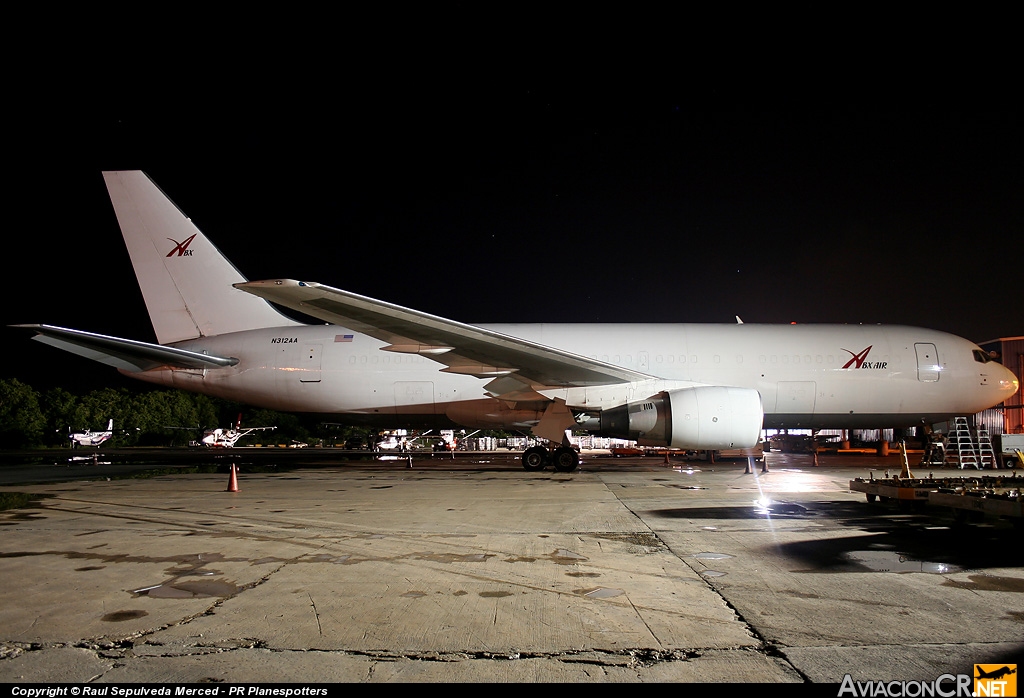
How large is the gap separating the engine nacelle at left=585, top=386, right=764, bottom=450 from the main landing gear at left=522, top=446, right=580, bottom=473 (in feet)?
10.4

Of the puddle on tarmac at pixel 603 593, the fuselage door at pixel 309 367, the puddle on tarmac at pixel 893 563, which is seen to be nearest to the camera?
the puddle on tarmac at pixel 603 593

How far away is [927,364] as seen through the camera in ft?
54.0

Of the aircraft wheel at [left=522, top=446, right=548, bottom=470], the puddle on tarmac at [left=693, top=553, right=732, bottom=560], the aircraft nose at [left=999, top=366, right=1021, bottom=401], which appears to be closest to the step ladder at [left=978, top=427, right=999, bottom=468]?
the aircraft nose at [left=999, top=366, right=1021, bottom=401]

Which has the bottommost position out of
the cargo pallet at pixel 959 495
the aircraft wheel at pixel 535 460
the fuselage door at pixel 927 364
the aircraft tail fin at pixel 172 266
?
the cargo pallet at pixel 959 495

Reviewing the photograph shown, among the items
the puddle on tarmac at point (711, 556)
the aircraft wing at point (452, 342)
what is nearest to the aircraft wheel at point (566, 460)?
the aircraft wing at point (452, 342)

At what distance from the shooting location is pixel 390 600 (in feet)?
14.5

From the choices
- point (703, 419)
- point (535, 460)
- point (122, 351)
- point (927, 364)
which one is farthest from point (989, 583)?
point (122, 351)

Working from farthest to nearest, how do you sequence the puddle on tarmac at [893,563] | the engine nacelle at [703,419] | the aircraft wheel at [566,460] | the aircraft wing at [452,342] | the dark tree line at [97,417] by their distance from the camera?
1. the dark tree line at [97,417]
2. the aircraft wheel at [566,460]
3. the engine nacelle at [703,419]
4. the aircraft wing at [452,342]
5. the puddle on tarmac at [893,563]

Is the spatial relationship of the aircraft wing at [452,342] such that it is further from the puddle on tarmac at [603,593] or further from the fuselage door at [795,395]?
the puddle on tarmac at [603,593]

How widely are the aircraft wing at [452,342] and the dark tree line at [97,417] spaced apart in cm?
3498

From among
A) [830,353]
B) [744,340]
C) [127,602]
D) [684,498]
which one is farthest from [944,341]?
[127,602]

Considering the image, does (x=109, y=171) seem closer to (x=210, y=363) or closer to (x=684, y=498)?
(x=210, y=363)

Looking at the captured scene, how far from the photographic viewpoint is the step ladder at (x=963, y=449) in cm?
1642

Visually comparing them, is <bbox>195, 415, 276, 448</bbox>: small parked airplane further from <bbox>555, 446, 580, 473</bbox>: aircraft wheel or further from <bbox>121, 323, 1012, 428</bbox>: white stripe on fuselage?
<bbox>555, 446, 580, 473</bbox>: aircraft wheel
